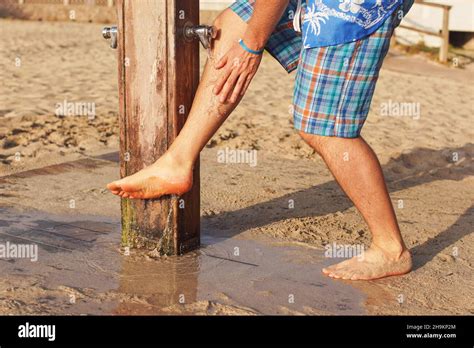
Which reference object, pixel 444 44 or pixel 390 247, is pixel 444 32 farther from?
pixel 390 247

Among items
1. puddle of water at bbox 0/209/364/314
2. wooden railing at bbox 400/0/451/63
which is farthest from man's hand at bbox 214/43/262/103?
wooden railing at bbox 400/0/451/63

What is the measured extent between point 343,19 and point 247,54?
437mm

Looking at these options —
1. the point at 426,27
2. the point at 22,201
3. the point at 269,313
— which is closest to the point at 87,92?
the point at 22,201

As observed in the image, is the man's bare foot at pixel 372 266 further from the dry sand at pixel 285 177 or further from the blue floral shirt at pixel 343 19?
the blue floral shirt at pixel 343 19

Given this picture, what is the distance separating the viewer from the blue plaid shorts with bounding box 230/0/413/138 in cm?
352

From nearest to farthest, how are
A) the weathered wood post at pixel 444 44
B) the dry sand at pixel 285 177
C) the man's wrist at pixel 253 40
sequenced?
1. the man's wrist at pixel 253 40
2. the dry sand at pixel 285 177
3. the weathered wood post at pixel 444 44

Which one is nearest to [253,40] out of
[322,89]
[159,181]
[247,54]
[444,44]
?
[247,54]

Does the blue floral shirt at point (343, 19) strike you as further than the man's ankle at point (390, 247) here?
No

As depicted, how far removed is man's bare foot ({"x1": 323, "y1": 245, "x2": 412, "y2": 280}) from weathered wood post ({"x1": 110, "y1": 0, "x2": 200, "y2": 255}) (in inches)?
28.3

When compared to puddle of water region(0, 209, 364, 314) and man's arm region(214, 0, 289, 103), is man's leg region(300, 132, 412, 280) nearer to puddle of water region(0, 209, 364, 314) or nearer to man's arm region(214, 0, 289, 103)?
puddle of water region(0, 209, 364, 314)

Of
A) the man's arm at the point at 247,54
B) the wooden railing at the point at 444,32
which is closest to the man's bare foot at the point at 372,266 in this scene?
the man's arm at the point at 247,54

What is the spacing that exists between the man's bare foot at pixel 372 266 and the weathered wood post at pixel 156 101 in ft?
2.35

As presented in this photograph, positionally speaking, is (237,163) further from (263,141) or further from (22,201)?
(22,201)

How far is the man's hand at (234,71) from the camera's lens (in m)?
3.66
